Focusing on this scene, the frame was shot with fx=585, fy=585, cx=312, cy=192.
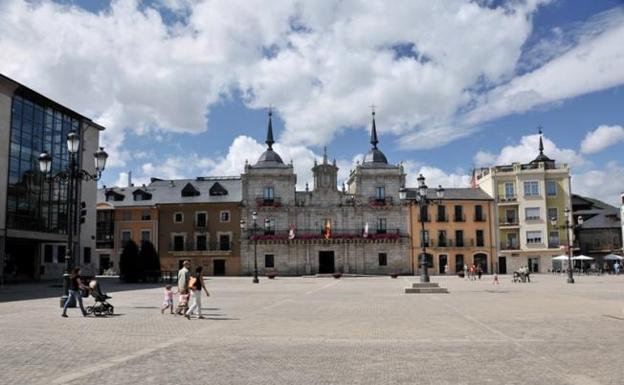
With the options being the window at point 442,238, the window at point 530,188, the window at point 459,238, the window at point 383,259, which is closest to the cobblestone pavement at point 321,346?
the window at point 383,259

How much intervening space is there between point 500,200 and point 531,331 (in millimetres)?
53411

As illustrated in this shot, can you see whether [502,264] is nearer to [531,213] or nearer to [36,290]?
[531,213]

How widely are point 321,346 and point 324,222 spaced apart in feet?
172

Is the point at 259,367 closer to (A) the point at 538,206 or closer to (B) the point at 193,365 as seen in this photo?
(B) the point at 193,365

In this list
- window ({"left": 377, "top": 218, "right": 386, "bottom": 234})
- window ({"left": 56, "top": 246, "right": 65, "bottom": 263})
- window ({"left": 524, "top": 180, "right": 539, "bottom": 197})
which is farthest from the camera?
window ({"left": 524, "top": 180, "right": 539, "bottom": 197})

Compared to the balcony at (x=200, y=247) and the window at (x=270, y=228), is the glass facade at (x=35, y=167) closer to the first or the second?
the balcony at (x=200, y=247)

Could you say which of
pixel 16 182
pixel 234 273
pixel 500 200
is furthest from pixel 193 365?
pixel 500 200

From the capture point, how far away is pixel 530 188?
64.4 m

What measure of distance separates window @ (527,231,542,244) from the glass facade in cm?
4668

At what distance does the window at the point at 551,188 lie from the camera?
6450 cm

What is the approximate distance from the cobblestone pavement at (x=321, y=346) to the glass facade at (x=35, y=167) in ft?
75.0

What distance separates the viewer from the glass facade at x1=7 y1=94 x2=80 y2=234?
39.8m

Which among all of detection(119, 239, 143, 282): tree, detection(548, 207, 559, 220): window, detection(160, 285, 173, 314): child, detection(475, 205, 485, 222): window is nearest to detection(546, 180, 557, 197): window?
detection(548, 207, 559, 220): window

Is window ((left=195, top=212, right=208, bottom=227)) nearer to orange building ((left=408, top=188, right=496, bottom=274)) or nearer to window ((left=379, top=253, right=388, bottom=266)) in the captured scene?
window ((left=379, top=253, right=388, bottom=266))
